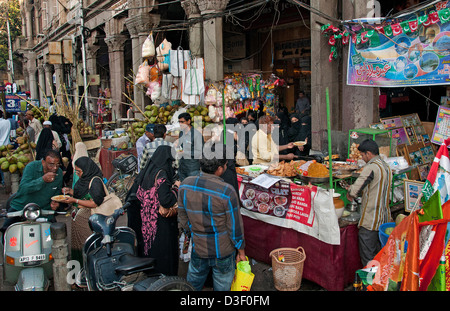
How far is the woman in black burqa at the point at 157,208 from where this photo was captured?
4.36 m

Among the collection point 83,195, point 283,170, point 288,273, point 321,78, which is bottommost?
point 288,273

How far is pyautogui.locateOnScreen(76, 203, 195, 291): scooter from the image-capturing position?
136 inches

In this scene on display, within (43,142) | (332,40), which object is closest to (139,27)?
(43,142)

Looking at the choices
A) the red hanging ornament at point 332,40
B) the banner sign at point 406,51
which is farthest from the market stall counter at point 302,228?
the red hanging ornament at point 332,40

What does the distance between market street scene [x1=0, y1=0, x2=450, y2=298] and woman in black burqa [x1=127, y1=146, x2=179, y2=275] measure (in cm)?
2

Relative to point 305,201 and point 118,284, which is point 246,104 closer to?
point 305,201

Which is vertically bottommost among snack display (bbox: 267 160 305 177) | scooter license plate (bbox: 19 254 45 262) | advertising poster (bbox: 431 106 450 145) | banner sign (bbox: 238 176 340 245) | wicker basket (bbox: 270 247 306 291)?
wicker basket (bbox: 270 247 306 291)

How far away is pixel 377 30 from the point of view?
6.80 meters

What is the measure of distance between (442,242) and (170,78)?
29.6 feet

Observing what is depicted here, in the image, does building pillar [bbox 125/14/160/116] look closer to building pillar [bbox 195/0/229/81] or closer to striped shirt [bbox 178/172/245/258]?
building pillar [bbox 195/0/229/81]

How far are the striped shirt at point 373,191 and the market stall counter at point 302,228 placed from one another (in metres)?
0.28

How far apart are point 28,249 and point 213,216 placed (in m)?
2.39

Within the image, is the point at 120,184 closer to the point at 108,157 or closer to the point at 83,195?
the point at 108,157

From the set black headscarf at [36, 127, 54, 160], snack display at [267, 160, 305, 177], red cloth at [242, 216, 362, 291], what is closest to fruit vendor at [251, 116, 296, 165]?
snack display at [267, 160, 305, 177]
